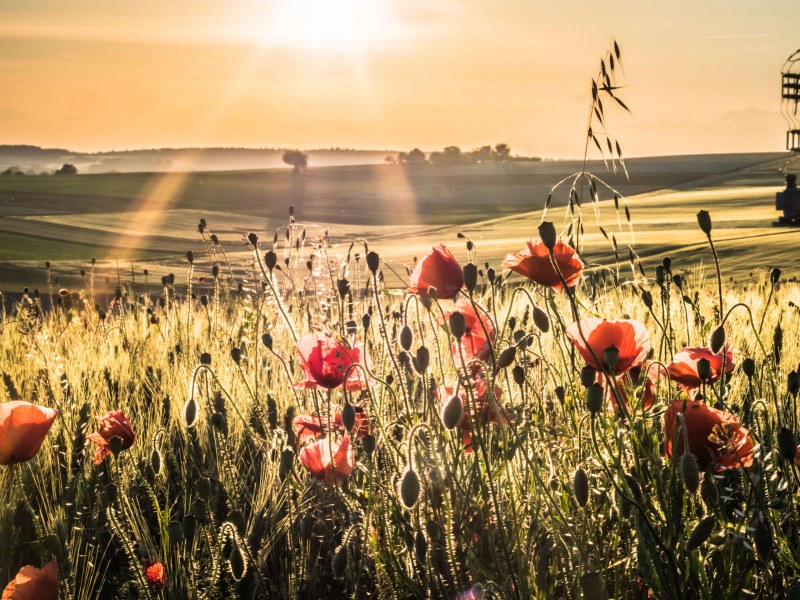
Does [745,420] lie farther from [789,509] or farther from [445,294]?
[445,294]

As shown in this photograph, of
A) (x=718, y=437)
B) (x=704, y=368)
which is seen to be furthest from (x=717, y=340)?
(x=718, y=437)

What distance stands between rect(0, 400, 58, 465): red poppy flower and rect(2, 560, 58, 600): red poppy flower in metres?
0.23

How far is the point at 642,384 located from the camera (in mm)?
1719

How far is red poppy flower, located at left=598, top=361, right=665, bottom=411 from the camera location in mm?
1673

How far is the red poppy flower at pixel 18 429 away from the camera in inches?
52.6

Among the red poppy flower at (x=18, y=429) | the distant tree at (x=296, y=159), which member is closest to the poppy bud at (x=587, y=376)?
the red poppy flower at (x=18, y=429)

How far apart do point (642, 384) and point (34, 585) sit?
118cm

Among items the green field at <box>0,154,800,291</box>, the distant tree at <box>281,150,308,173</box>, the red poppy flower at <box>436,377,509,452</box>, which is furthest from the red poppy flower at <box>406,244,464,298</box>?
the distant tree at <box>281,150,308,173</box>

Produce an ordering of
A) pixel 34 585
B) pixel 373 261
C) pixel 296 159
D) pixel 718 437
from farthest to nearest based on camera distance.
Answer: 1. pixel 296 159
2. pixel 373 261
3. pixel 718 437
4. pixel 34 585

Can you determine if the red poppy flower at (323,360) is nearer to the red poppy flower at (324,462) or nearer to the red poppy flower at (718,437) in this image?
the red poppy flower at (324,462)

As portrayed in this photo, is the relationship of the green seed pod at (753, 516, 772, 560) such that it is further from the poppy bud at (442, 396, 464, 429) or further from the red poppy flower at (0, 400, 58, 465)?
the red poppy flower at (0, 400, 58, 465)

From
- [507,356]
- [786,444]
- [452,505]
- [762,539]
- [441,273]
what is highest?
[441,273]

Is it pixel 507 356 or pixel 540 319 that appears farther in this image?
pixel 540 319

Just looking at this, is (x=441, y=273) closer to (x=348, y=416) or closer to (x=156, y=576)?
(x=348, y=416)
